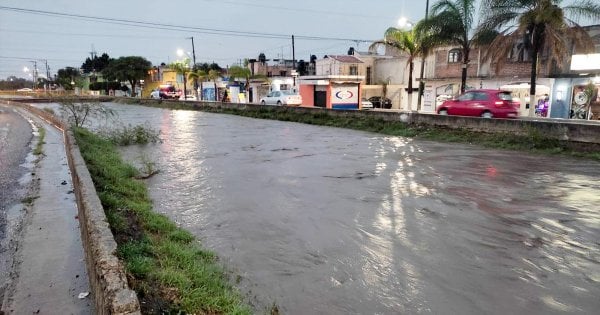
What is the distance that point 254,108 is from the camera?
3028 centimetres

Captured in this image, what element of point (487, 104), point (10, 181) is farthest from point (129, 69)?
point (10, 181)

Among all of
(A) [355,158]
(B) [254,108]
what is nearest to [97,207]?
(A) [355,158]

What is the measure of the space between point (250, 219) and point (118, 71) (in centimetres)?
6915

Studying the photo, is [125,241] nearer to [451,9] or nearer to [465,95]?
[465,95]

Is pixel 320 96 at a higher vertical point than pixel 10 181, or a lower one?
higher

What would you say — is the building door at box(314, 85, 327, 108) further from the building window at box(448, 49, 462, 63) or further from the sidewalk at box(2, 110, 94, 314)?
the sidewalk at box(2, 110, 94, 314)

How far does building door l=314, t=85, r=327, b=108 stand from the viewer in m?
34.0

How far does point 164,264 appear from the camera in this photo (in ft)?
14.3

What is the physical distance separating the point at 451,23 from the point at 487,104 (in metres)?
6.69

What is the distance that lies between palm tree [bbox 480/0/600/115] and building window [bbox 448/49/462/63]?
12.3m

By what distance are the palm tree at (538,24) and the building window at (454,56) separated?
483 inches

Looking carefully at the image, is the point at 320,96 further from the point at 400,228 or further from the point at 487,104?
the point at 400,228

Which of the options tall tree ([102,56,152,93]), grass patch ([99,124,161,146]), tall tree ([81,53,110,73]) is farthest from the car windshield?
tall tree ([81,53,110,73])

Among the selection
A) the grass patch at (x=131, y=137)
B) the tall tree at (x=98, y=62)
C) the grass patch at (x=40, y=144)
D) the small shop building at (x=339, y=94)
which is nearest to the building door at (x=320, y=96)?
the small shop building at (x=339, y=94)
